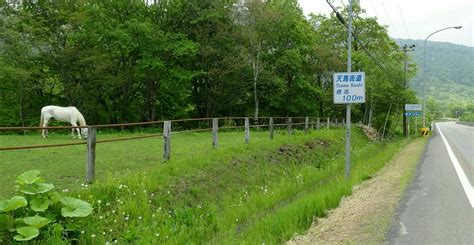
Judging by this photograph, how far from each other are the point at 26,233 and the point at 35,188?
0.75 metres

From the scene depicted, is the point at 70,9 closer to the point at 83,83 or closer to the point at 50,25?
the point at 50,25

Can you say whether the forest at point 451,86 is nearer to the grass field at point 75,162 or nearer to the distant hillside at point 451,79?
the distant hillside at point 451,79

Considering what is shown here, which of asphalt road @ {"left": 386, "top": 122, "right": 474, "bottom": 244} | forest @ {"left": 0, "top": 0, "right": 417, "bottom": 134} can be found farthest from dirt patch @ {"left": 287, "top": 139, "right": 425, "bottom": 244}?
forest @ {"left": 0, "top": 0, "right": 417, "bottom": 134}

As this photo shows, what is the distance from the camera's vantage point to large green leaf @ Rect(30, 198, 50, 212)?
224 inches

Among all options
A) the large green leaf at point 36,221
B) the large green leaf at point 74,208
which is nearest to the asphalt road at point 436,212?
the large green leaf at point 74,208

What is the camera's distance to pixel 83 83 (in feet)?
99.3

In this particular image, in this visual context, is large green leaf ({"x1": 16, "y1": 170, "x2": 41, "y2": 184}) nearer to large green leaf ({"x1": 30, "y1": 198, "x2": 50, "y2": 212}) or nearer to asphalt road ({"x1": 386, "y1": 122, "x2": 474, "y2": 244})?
large green leaf ({"x1": 30, "y1": 198, "x2": 50, "y2": 212})

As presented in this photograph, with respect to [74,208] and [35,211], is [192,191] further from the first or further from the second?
[35,211]

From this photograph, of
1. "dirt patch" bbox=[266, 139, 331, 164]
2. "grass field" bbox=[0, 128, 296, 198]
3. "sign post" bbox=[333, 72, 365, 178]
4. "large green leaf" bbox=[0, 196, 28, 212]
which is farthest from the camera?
"dirt patch" bbox=[266, 139, 331, 164]

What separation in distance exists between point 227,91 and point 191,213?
27657 mm

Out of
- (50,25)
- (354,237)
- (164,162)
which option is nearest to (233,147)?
(164,162)

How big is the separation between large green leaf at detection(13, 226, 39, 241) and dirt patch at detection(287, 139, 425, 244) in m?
3.63

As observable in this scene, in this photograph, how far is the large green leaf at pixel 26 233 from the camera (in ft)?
17.3

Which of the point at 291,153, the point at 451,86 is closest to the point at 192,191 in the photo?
the point at 291,153
